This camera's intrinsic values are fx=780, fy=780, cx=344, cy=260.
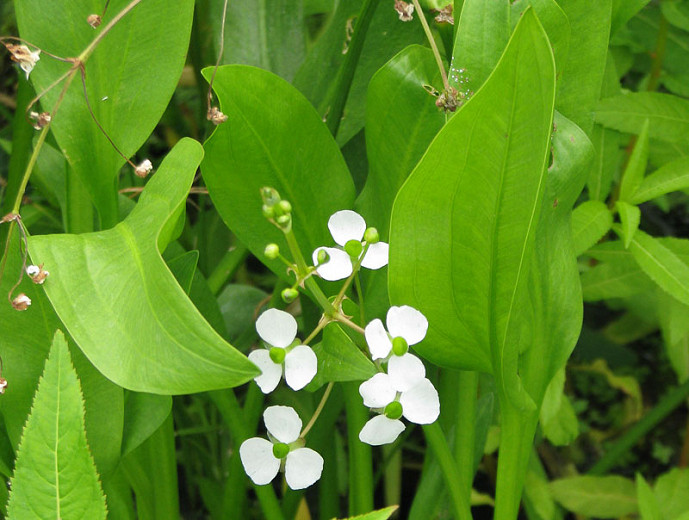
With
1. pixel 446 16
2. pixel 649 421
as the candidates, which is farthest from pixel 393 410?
pixel 649 421

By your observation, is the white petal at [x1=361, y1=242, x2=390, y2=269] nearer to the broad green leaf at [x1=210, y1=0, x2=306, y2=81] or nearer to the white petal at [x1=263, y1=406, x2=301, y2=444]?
the white petal at [x1=263, y1=406, x2=301, y2=444]

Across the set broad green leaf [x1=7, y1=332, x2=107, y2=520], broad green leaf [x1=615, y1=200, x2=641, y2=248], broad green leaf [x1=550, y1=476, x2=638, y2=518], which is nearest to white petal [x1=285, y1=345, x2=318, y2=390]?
broad green leaf [x1=7, y1=332, x2=107, y2=520]

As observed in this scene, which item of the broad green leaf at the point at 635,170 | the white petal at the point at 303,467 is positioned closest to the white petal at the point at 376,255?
the white petal at the point at 303,467

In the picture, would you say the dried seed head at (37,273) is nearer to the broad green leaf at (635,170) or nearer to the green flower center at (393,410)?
the green flower center at (393,410)

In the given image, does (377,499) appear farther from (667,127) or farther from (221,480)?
(667,127)

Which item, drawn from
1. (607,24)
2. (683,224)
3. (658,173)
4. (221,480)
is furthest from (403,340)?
(683,224)

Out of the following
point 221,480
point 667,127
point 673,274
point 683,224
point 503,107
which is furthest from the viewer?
point 683,224

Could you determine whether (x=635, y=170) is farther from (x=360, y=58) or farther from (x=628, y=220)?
(x=360, y=58)
